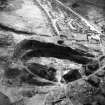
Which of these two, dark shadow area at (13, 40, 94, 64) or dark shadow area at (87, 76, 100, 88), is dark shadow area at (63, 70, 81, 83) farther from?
dark shadow area at (13, 40, 94, 64)

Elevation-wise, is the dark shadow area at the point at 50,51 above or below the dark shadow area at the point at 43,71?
above

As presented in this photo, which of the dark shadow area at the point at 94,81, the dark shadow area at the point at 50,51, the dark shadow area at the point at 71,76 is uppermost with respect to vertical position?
the dark shadow area at the point at 50,51

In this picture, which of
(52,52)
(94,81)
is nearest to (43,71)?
(52,52)

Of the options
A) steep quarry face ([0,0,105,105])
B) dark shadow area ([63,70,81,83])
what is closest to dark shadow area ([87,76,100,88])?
steep quarry face ([0,0,105,105])

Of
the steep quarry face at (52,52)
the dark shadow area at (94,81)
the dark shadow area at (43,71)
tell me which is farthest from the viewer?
the dark shadow area at (43,71)

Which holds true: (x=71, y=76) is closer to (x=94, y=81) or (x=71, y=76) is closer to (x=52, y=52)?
(x=94, y=81)

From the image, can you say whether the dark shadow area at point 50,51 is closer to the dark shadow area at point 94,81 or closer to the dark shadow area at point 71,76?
the dark shadow area at point 71,76

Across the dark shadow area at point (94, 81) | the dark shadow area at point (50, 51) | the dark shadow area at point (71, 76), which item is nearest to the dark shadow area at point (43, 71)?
the dark shadow area at point (71, 76)

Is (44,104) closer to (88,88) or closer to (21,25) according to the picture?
(88,88)
